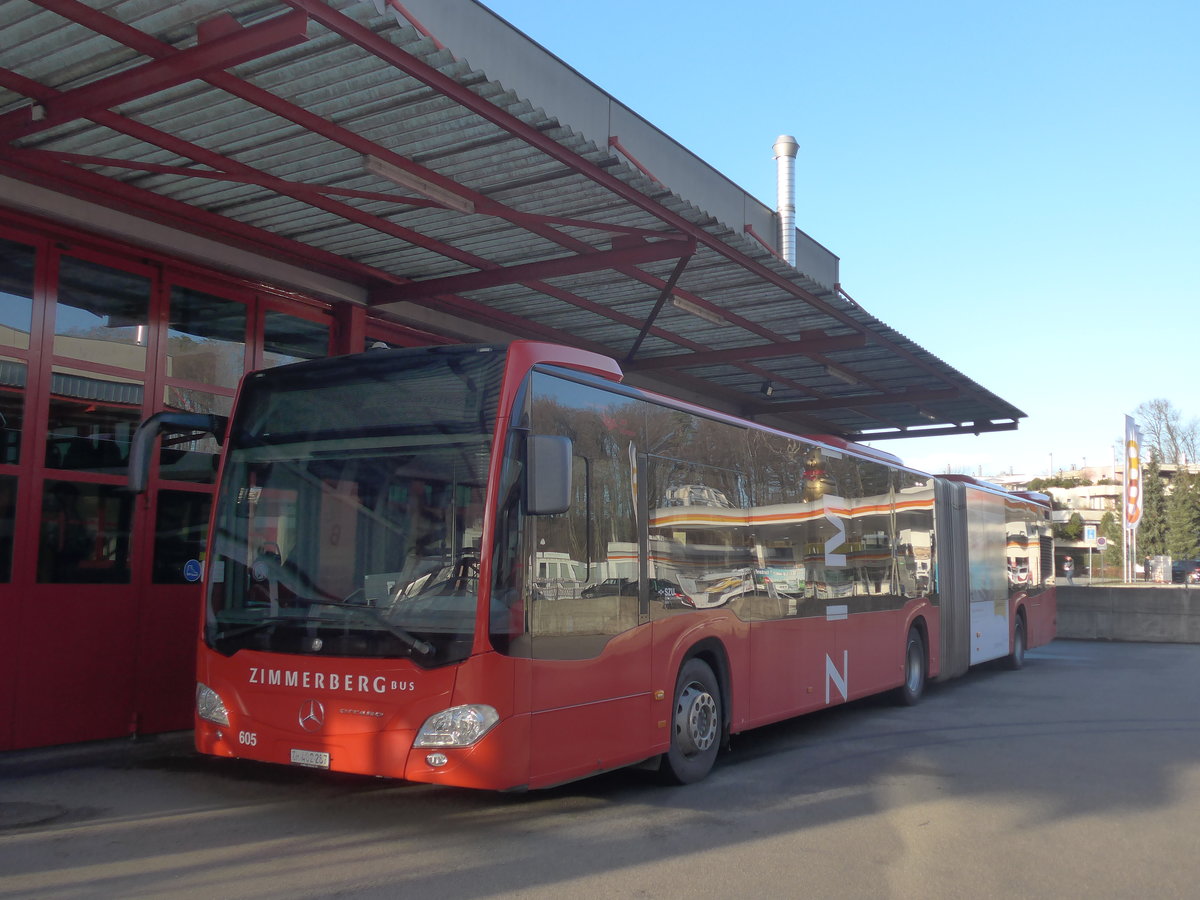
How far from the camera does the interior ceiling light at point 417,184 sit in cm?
784

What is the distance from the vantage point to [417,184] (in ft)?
26.8

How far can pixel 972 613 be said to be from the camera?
14703mm

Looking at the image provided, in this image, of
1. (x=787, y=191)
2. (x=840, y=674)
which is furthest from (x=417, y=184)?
(x=787, y=191)

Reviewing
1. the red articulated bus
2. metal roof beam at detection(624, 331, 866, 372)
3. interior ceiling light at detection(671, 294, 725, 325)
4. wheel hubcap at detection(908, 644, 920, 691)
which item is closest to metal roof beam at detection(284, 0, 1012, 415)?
interior ceiling light at detection(671, 294, 725, 325)

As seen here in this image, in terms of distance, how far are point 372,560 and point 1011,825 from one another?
4.14 metres

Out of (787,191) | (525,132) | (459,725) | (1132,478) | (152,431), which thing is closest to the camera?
(459,725)

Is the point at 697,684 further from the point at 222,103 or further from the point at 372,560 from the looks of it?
the point at 222,103

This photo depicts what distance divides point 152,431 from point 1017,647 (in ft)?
46.5

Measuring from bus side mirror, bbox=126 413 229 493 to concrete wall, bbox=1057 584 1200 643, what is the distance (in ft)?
69.0

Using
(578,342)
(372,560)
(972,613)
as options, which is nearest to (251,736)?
(372,560)

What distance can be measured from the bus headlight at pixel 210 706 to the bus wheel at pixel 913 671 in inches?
318

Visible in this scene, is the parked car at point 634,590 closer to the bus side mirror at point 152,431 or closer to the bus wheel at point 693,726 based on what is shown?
the bus wheel at point 693,726

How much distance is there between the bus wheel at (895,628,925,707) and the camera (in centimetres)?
1220

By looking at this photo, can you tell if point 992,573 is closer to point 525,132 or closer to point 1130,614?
point 1130,614
